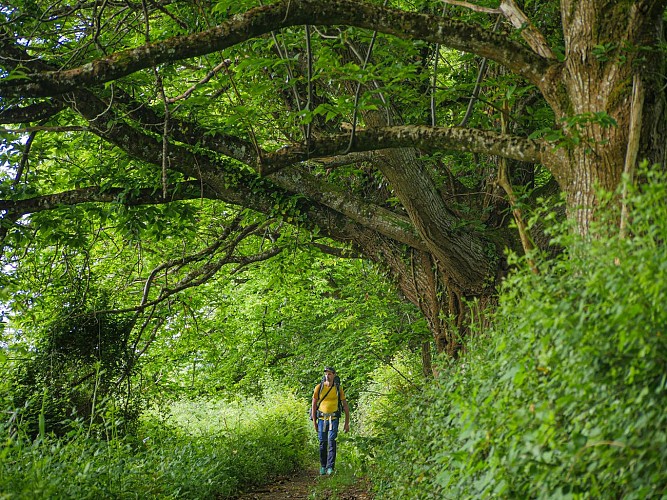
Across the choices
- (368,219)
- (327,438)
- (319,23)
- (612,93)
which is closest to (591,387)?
(612,93)

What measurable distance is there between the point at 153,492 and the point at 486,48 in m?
5.16

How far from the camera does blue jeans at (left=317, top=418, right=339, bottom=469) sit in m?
11.3

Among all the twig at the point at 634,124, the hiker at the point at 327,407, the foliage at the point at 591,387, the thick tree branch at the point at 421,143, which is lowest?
the foliage at the point at 591,387

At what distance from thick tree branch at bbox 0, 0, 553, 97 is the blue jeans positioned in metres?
7.82

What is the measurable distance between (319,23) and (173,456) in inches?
233

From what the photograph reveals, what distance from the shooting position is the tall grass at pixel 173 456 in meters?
5.09

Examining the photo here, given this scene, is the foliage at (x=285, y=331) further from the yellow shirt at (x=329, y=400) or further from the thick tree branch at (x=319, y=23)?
the thick tree branch at (x=319, y=23)

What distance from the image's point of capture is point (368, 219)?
812 centimetres

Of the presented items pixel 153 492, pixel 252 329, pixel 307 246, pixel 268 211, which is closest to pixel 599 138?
pixel 268 211

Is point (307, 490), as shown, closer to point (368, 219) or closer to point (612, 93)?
point (368, 219)

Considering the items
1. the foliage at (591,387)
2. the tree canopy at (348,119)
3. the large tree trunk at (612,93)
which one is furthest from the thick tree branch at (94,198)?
the foliage at (591,387)

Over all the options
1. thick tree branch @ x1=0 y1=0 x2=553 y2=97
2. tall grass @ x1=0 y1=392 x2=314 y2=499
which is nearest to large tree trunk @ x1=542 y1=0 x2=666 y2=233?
thick tree branch @ x1=0 y1=0 x2=553 y2=97

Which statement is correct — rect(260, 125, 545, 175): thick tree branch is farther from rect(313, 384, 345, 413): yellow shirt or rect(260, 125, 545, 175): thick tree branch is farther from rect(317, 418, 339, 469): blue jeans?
rect(317, 418, 339, 469): blue jeans

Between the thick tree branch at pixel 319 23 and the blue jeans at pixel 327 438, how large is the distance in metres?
7.82
